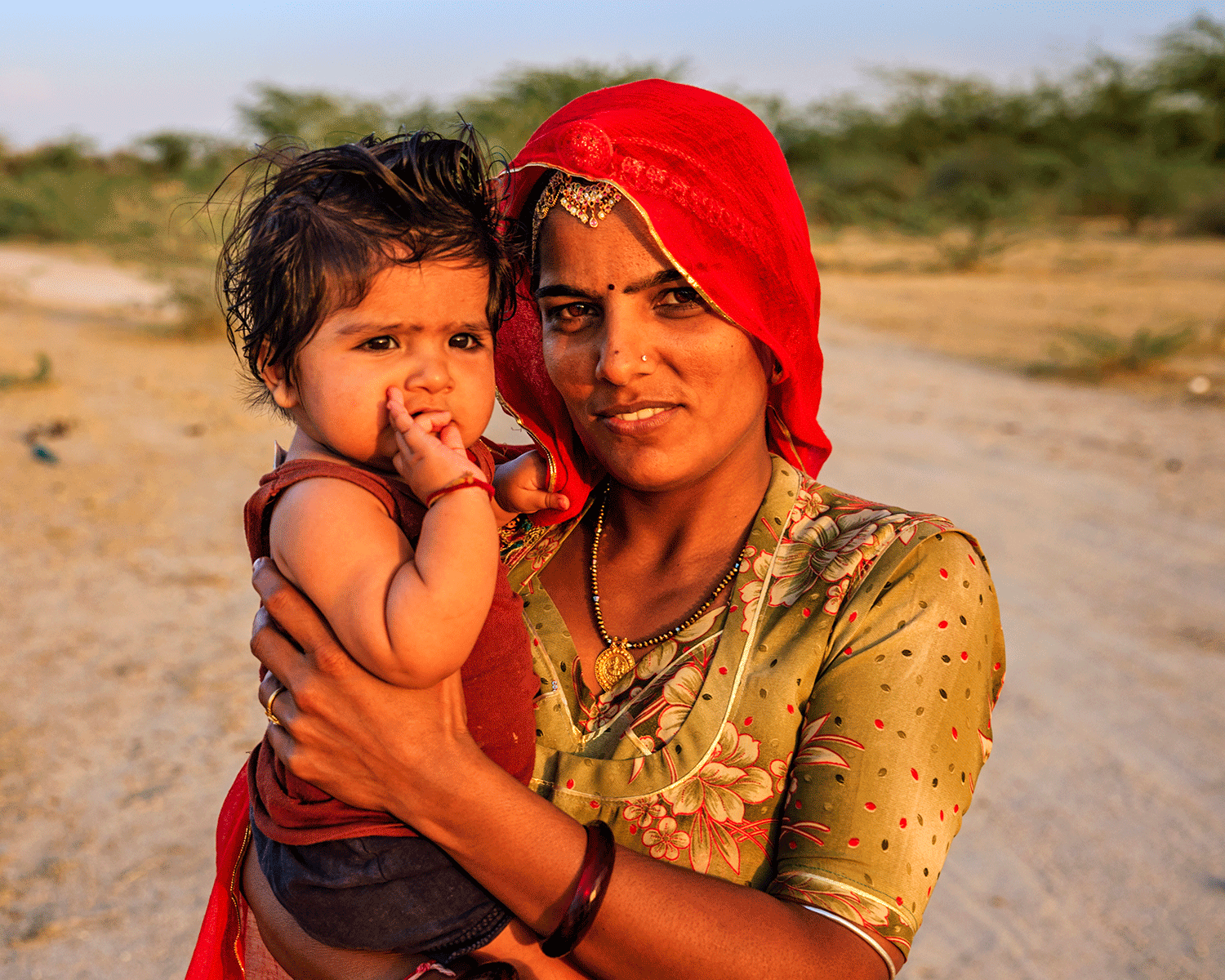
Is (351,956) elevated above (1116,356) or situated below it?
above

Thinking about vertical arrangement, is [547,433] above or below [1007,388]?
above

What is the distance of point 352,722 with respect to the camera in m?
1.53

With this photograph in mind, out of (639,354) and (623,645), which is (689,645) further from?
(639,354)

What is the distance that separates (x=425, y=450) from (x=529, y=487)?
0.50m

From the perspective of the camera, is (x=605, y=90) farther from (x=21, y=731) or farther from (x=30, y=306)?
(x=30, y=306)

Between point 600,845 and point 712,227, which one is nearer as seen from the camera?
point 600,845

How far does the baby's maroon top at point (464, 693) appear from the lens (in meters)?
1.58

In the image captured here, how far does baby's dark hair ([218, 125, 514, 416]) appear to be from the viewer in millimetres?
1666

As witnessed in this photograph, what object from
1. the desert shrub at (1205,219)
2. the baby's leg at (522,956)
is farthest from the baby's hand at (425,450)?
the desert shrub at (1205,219)

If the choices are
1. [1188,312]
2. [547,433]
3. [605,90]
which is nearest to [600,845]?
[547,433]

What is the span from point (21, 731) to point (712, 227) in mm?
4124

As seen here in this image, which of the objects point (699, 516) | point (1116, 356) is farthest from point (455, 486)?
point (1116, 356)

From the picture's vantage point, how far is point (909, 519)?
171 cm

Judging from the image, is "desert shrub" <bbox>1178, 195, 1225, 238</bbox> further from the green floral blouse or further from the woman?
the green floral blouse
